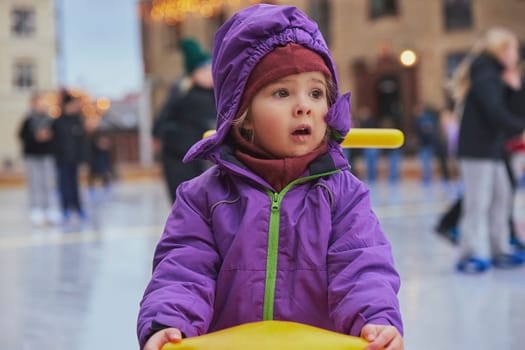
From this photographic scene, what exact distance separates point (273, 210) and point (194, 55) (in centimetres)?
279

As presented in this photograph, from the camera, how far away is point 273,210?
1333mm

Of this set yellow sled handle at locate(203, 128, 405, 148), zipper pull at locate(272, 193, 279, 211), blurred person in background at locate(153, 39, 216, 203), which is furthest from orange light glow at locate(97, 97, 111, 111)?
zipper pull at locate(272, 193, 279, 211)

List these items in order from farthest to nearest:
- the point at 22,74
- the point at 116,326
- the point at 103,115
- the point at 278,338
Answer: the point at 103,115, the point at 22,74, the point at 116,326, the point at 278,338

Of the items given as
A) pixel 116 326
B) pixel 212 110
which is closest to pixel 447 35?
pixel 212 110

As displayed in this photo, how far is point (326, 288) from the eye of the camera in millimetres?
1336

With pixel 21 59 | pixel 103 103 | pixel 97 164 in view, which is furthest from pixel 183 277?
pixel 103 103

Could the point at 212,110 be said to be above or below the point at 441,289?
above

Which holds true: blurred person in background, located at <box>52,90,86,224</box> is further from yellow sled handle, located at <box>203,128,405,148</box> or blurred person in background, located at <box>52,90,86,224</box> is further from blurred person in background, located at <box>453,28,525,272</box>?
yellow sled handle, located at <box>203,128,405,148</box>

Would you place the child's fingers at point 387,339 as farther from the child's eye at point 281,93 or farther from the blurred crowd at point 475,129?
the blurred crowd at point 475,129

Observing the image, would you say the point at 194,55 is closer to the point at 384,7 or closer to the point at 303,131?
the point at 303,131

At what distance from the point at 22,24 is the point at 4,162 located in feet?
14.2

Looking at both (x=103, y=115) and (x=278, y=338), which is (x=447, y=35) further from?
(x=103, y=115)

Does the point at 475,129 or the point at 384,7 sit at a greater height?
the point at 384,7

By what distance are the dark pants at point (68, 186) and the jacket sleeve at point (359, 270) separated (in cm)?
643
